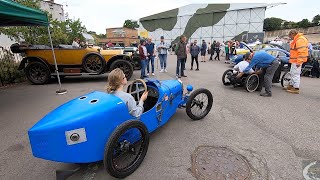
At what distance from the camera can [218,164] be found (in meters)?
2.70

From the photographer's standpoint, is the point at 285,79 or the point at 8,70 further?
the point at 8,70

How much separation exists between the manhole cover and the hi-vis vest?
187 inches

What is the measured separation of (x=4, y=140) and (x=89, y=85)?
415cm

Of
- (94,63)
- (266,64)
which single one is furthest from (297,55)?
(94,63)

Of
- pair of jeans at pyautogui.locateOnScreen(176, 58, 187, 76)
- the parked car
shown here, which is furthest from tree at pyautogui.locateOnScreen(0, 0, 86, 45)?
the parked car

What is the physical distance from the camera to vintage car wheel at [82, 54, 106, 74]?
24.7 feet

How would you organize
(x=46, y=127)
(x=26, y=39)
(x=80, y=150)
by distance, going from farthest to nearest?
(x=26, y=39)
(x=80, y=150)
(x=46, y=127)

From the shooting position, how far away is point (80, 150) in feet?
7.06

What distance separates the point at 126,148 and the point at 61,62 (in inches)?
258

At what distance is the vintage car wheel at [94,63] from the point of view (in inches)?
297

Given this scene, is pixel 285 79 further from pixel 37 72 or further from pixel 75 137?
pixel 37 72

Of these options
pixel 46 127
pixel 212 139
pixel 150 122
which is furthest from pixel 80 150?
pixel 212 139

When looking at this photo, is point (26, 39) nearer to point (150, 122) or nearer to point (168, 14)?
point (150, 122)

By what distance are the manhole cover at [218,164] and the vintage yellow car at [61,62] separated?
582 cm
